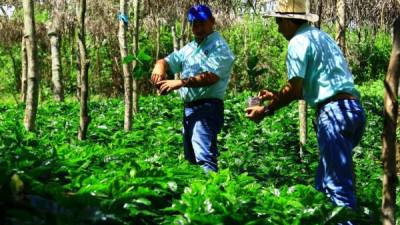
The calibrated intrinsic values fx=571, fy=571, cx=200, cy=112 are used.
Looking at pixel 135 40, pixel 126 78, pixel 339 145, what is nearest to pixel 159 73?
pixel 339 145

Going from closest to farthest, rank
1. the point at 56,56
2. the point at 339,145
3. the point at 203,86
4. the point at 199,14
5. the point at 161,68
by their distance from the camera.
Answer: the point at 339,145 < the point at 203,86 < the point at 199,14 < the point at 161,68 < the point at 56,56

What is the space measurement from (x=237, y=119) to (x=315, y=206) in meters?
7.78

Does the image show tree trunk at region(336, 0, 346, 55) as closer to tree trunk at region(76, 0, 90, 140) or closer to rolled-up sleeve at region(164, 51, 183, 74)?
tree trunk at region(76, 0, 90, 140)

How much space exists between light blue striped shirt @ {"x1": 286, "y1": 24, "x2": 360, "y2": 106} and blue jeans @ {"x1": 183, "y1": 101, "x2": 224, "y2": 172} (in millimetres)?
1124

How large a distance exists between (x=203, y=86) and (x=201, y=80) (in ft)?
0.25

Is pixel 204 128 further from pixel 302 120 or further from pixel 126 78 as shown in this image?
pixel 126 78

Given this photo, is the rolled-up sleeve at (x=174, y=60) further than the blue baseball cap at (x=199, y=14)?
Yes

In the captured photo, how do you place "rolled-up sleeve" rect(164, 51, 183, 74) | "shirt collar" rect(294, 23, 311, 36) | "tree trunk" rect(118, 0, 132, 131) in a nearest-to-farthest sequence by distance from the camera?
"shirt collar" rect(294, 23, 311, 36), "rolled-up sleeve" rect(164, 51, 183, 74), "tree trunk" rect(118, 0, 132, 131)

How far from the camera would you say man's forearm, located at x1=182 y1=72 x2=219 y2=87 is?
4.30 meters

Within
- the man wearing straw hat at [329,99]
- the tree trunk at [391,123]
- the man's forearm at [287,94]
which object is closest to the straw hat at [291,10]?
the man wearing straw hat at [329,99]

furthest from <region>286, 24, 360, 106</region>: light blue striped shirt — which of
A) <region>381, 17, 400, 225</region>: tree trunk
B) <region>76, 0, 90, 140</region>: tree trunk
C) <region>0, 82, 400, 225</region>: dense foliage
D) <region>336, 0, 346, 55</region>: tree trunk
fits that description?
<region>336, 0, 346, 55</region>: tree trunk

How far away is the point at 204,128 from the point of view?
4438 millimetres

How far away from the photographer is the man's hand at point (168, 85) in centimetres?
424

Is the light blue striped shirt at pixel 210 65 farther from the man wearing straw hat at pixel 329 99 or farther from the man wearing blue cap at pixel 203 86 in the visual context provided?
the man wearing straw hat at pixel 329 99
